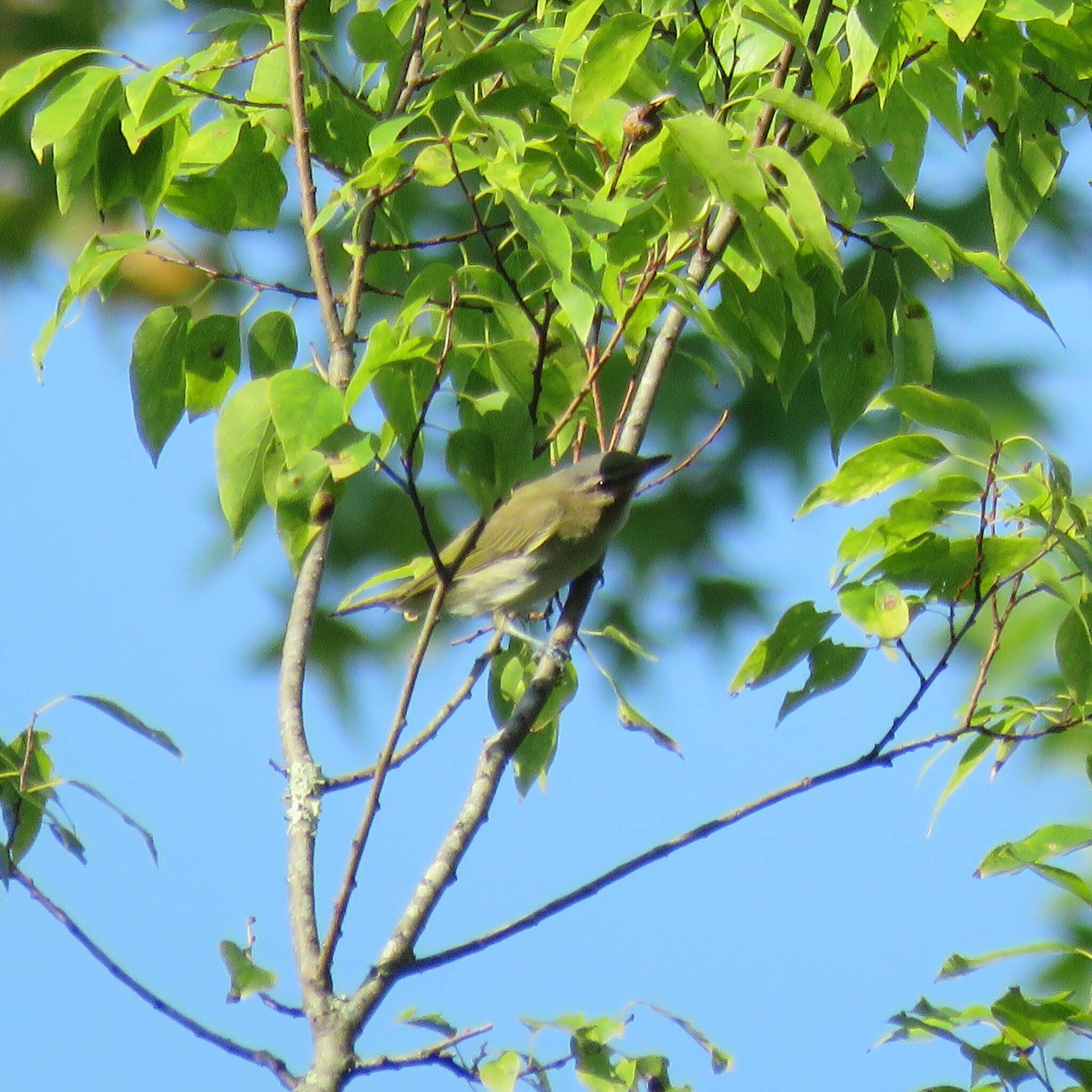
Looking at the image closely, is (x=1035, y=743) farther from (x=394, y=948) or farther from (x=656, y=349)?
(x=394, y=948)

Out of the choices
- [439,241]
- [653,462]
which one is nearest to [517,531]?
[653,462]

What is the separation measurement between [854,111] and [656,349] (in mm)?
449

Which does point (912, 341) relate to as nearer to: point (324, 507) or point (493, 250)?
point (493, 250)

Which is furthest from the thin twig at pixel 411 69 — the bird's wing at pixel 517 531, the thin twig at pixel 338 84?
the bird's wing at pixel 517 531

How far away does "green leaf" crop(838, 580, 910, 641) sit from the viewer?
165 cm

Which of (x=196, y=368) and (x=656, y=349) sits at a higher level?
(x=656, y=349)

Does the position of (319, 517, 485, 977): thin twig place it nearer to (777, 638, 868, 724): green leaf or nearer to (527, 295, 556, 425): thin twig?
(527, 295, 556, 425): thin twig

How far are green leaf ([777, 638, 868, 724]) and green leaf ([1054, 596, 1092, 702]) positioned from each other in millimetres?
255

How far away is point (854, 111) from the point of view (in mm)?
1893

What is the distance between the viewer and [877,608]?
1.67 meters

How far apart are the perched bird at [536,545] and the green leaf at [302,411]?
1259 mm

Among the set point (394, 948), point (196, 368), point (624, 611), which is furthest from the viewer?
point (624, 611)

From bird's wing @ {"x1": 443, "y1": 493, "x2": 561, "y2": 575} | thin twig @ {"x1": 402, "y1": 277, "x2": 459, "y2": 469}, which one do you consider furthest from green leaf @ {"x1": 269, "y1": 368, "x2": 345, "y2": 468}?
bird's wing @ {"x1": 443, "y1": 493, "x2": 561, "y2": 575}

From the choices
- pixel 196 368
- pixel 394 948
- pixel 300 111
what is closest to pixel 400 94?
pixel 300 111
